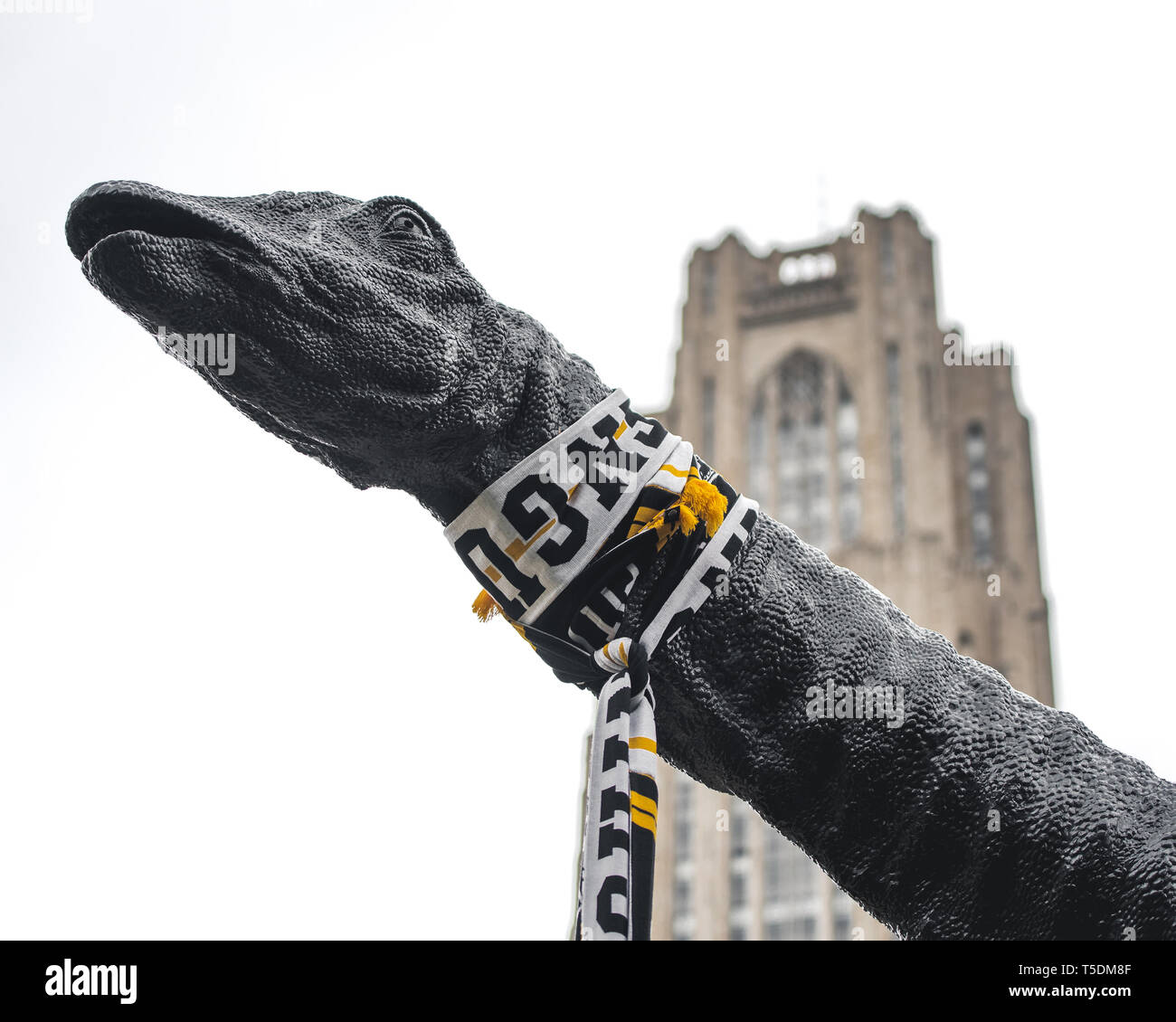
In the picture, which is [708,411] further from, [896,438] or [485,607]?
[485,607]

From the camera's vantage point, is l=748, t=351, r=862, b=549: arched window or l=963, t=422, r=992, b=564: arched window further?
l=748, t=351, r=862, b=549: arched window

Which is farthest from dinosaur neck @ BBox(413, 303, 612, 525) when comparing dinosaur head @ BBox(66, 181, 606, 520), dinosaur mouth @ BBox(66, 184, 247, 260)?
dinosaur mouth @ BBox(66, 184, 247, 260)

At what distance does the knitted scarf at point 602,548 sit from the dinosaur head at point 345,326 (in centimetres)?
6

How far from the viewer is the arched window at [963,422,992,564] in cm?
5131

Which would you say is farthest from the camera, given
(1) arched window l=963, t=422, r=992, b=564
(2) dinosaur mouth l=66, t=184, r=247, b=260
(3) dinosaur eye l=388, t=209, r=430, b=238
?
(1) arched window l=963, t=422, r=992, b=564

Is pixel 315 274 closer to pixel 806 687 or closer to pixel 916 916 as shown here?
pixel 806 687

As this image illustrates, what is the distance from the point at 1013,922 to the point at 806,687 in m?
0.48

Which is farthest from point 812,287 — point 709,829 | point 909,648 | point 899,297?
point 909,648

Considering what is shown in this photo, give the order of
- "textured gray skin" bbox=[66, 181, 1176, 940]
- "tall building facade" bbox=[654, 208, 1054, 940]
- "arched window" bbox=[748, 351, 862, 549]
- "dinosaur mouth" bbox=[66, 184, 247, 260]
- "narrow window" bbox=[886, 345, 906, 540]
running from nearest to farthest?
1. "dinosaur mouth" bbox=[66, 184, 247, 260]
2. "textured gray skin" bbox=[66, 181, 1176, 940]
3. "tall building facade" bbox=[654, 208, 1054, 940]
4. "narrow window" bbox=[886, 345, 906, 540]
5. "arched window" bbox=[748, 351, 862, 549]

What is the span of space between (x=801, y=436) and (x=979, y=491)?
5651mm

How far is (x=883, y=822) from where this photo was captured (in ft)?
8.71

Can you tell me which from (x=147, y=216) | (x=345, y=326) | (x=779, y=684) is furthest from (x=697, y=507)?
(x=147, y=216)

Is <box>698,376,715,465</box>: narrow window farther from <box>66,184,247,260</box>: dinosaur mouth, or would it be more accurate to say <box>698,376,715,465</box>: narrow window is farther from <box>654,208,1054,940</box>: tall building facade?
<box>66,184,247,260</box>: dinosaur mouth

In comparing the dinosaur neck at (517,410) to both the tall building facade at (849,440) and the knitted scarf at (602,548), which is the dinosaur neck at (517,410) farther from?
the tall building facade at (849,440)
